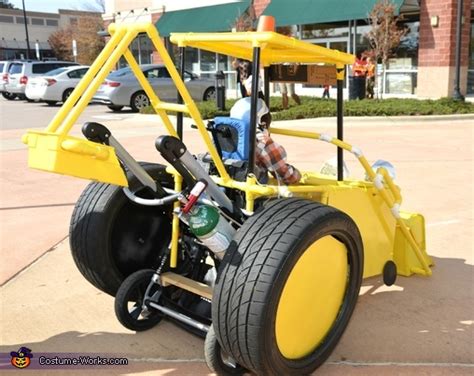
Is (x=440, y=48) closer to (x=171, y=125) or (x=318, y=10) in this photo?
(x=318, y=10)

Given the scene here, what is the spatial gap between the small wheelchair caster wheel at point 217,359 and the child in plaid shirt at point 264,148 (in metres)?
1.00

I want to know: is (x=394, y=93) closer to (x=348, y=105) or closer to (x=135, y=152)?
(x=348, y=105)

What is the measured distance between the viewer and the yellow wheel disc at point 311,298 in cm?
270

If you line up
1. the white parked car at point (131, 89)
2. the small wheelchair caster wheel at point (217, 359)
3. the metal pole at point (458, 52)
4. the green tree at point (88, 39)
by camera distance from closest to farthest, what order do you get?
the small wheelchair caster wheel at point (217, 359) → the metal pole at point (458, 52) → the white parked car at point (131, 89) → the green tree at point (88, 39)

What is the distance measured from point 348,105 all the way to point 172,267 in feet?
40.5

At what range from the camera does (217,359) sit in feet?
9.32

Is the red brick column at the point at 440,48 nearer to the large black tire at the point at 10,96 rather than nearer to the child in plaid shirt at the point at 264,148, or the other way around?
the child in plaid shirt at the point at 264,148

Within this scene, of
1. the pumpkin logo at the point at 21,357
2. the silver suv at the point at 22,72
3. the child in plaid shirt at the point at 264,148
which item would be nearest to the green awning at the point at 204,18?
the silver suv at the point at 22,72

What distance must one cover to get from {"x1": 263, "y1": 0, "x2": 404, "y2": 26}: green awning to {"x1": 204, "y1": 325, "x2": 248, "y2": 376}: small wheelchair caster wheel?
15500mm

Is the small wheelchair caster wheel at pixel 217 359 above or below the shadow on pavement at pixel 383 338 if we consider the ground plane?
above

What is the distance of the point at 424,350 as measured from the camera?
3.20 metres

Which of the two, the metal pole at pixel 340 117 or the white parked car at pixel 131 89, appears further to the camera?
the white parked car at pixel 131 89

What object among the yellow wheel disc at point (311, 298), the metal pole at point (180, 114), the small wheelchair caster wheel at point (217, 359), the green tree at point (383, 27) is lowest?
the small wheelchair caster wheel at point (217, 359)

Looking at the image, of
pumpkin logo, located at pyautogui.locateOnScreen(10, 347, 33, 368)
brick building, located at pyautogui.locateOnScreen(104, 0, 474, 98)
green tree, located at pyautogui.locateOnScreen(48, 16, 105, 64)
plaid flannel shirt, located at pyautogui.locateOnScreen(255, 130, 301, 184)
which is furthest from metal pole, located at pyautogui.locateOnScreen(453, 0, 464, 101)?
green tree, located at pyautogui.locateOnScreen(48, 16, 105, 64)
